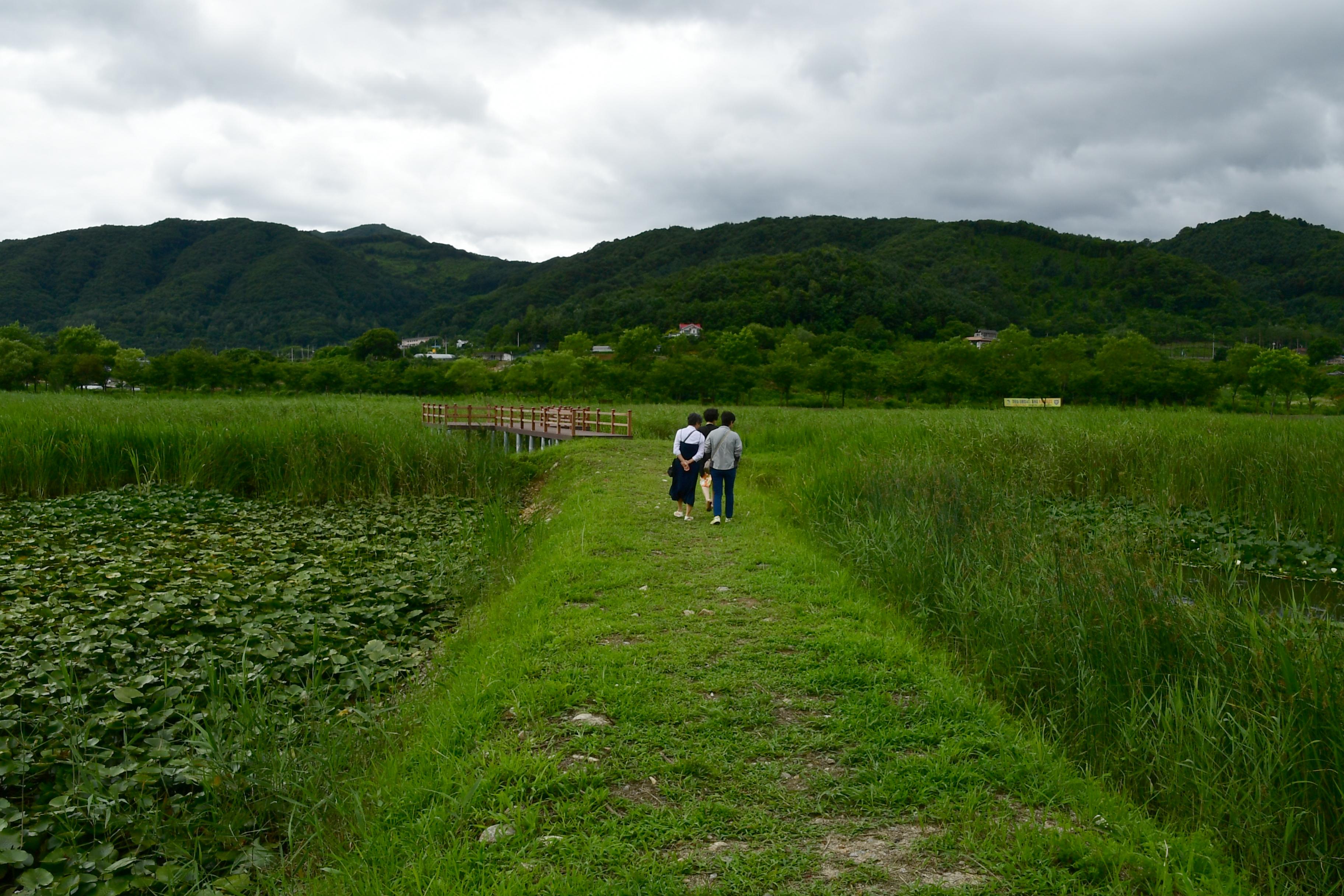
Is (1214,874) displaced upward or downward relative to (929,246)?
downward

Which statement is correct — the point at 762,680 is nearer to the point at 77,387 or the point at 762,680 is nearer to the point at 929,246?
the point at 77,387

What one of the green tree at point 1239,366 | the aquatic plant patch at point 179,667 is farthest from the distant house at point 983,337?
the aquatic plant patch at point 179,667

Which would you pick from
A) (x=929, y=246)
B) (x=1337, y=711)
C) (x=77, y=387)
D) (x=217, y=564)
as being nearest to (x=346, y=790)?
(x=1337, y=711)

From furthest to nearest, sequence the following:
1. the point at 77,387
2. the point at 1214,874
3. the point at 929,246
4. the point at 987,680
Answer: the point at 929,246
the point at 77,387
the point at 987,680
the point at 1214,874

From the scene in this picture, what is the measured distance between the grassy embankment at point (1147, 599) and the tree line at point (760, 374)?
4299 centimetres

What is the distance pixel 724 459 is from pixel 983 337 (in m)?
91.6

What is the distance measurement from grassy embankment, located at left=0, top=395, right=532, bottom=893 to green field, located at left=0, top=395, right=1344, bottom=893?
4cm

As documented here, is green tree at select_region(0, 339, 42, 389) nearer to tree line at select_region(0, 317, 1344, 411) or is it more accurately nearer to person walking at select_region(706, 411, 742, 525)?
tree line at select_region(0, 317, 1344, 411)

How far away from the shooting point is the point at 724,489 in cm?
970

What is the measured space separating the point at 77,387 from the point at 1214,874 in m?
76.4

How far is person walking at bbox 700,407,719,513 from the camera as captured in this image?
9672mm

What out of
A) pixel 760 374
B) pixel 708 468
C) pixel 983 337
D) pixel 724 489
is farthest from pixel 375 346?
pixel 724 489

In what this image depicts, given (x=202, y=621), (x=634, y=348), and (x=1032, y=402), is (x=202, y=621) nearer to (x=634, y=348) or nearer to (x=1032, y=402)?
(x=1032, y=402)

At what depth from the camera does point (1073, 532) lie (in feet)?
25.9
